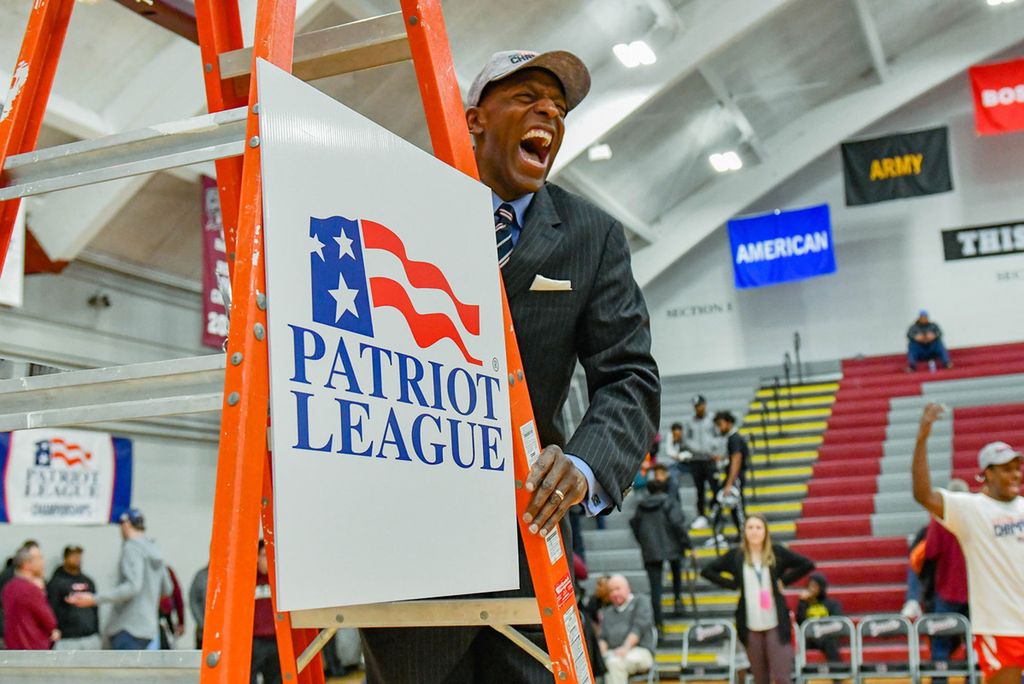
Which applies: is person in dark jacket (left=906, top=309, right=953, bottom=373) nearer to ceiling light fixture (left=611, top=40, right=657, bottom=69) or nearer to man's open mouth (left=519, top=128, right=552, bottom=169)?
ceiling light fixture (left=611, top=40, right=657, bottom=69)

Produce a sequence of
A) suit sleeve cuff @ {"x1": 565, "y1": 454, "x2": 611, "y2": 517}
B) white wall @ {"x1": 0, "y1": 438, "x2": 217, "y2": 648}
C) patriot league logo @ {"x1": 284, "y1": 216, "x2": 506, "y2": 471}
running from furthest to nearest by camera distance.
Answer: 1. white wall @ {"x1": 0, "y1": 438, "x2": 217, "y2": 648}
2. suit sleeve cuff @ {"x1": 565, "y1": 454, "x2": 611, "y2": 517}
3. patriot league logo @ {"x1": 284, "y1": 216, "x2": 506, "y2": 471}

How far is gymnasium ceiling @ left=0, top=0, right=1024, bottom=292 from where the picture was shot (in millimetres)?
10172

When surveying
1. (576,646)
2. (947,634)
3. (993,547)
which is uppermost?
(576,646)

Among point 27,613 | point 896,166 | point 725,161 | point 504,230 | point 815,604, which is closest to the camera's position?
point 504,230

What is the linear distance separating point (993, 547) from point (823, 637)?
4.17 meters

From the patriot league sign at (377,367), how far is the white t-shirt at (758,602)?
23.8 feet

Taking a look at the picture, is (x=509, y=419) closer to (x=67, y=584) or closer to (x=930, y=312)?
(x=67, y=584)

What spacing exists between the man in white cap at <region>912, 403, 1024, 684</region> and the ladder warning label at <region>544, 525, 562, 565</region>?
4304mm

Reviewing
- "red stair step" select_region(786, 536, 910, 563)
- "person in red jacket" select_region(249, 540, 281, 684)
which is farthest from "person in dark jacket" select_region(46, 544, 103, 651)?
"red stair step" select_region(786, 536, 910, 563)

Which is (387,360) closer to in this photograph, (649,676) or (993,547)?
(993,547)

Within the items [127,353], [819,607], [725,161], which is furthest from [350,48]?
[725,161]

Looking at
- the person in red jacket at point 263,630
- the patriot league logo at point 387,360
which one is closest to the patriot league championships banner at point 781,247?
the person in red jacket at point 263,630

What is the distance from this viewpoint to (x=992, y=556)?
588cm

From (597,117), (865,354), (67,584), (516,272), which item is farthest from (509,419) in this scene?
(865,354)
